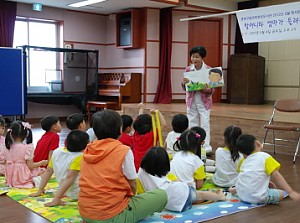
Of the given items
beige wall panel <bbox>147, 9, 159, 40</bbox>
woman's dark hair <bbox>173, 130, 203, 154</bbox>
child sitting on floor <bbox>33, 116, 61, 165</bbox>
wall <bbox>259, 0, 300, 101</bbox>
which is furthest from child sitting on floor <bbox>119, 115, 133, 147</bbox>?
wall <bbox>259, 0, 300, 101</bbox>

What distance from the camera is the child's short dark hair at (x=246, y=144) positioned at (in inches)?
111

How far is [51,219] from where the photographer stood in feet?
8.16

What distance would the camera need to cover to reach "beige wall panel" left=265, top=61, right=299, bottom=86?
8.96m

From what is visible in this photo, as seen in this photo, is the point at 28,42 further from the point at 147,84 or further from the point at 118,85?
the point at 147,84

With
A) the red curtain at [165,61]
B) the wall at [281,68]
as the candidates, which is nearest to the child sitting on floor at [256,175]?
the red curtain at [165,61]

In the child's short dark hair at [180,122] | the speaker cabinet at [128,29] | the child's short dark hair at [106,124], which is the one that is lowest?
the child's short dark hair at [180,122]

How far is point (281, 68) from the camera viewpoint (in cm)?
923

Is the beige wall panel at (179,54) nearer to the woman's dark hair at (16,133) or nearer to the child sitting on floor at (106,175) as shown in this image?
the woman's dark hair at (16,133)

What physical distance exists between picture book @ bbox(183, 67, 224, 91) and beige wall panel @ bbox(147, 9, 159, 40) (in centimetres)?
439

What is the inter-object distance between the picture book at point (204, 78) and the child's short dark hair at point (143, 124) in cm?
131

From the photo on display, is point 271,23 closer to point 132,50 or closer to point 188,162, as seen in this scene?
point 188,162

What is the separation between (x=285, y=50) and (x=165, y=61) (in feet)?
9.20

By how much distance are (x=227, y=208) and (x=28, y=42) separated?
7.12m

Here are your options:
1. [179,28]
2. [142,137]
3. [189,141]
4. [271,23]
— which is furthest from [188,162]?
[179,28]
